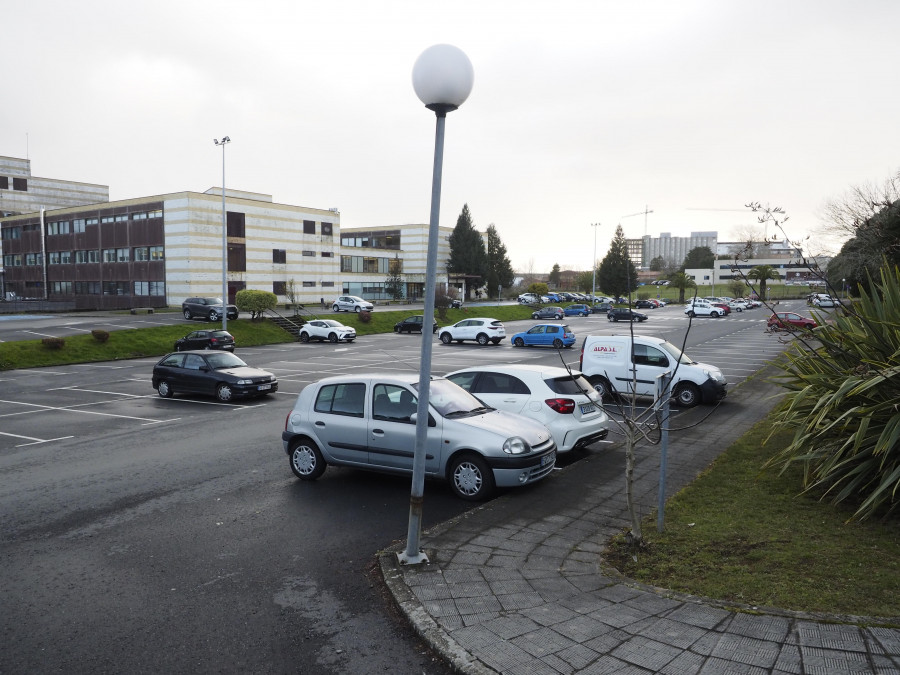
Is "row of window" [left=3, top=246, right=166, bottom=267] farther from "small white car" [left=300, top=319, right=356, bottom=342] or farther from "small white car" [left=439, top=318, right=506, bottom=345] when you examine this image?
"small white car" [left=439, top=318, right=506, bottom=345]

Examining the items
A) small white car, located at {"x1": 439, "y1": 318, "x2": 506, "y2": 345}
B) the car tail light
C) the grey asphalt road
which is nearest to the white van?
the grey asphalt road

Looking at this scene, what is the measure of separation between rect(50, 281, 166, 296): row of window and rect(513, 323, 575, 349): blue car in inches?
1371

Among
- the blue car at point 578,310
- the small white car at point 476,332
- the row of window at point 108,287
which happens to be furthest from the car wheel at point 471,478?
the blue car at point 578,310

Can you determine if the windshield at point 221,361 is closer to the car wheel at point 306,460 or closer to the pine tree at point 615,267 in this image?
the car wheel at point 306,460

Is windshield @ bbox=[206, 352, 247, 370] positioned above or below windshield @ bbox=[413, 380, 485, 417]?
below

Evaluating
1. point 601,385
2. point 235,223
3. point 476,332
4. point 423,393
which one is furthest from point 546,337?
point 235,223

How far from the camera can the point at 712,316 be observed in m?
63.1

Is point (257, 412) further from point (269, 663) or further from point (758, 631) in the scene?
point (758, 631)

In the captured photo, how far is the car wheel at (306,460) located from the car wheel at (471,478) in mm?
2136

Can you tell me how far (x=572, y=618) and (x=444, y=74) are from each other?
486 centimetres

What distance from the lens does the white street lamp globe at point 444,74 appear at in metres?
5.73

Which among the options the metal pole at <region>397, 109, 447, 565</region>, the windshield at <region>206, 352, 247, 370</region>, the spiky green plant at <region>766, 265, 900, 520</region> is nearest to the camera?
the metal pole at <region>397, 109, 447, 565</region>

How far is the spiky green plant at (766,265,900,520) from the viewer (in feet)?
21.8

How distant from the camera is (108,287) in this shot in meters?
59.1
